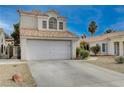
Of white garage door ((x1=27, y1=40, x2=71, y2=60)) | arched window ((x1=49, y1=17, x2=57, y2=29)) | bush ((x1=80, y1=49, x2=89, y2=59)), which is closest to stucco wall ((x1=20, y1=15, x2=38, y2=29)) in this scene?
arched window ((x1=49, y1=17, x2=57, y2=29))

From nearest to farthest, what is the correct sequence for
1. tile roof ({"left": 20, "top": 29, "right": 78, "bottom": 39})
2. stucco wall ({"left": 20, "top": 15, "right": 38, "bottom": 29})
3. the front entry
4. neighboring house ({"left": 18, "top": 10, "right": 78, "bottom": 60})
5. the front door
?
neighboring house ({"left": 18, "top": 10, "right": 78, "bottom": 60})
tile roof ({"left": 20, "top": 29, "right": 78, "bottom": 39})
stucco wall ({"left": 20, "top": 15, "right": 38, "bottom": 29})
the front entry
the front door

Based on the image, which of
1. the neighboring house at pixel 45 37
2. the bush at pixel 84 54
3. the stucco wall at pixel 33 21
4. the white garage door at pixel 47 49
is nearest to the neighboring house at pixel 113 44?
the bush at pixel 84 54

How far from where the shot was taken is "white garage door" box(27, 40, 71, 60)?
18.6 metres

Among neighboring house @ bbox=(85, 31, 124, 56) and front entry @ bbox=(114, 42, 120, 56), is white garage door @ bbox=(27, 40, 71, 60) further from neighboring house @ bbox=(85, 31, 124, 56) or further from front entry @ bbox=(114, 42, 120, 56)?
front entry @ bbox=(114, 42, 120, 56)

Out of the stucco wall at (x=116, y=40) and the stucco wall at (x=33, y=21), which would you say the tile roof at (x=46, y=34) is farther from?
the stucco wall at (x=116, y=40)

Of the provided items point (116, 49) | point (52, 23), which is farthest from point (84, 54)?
point (116, 49)

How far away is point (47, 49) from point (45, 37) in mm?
1323

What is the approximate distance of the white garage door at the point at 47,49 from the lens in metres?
18.6

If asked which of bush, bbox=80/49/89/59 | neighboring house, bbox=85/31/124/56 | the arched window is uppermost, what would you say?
the arched window

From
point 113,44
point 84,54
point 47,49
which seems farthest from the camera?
point 113,44

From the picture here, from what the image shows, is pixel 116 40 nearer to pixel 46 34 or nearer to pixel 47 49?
pixel 46 34

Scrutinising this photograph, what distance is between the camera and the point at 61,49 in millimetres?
19703

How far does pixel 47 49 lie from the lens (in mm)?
19188
